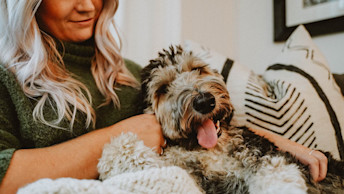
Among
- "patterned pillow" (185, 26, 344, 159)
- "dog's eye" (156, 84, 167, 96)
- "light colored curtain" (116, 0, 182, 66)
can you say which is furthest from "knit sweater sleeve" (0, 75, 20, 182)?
"light colored curtain" (116, 0, 182, 66)

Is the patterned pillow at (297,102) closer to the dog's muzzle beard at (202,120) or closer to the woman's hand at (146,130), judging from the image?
the dog's muzzle beard at (202,120)

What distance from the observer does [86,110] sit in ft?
3.90

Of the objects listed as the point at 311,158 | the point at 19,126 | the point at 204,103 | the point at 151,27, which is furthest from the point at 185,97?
the point at 151,27

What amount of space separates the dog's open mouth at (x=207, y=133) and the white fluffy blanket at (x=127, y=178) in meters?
0.21

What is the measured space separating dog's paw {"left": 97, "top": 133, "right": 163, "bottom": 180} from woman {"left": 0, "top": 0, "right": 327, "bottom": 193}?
6cm

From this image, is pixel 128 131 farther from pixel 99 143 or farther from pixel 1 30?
pixel 1 30

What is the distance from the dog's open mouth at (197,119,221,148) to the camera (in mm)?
1138

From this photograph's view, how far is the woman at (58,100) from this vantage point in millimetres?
986

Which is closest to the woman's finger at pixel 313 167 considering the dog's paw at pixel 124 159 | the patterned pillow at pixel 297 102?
the patterned pillow at pixel 297 102

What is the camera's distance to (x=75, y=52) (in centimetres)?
141

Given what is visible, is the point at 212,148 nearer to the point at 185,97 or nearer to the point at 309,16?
the point at 185,97

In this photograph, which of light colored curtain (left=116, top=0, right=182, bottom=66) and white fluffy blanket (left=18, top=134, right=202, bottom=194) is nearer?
white fluffy blanket (left=18, top=134, right=202, bottom=194)

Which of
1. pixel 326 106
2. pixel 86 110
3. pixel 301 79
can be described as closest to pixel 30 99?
pixel 86 110

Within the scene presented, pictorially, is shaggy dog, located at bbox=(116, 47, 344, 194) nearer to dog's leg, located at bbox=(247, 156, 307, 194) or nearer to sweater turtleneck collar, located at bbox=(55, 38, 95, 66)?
dog's leg, located at bbox=(247, 156, 307, 194)
